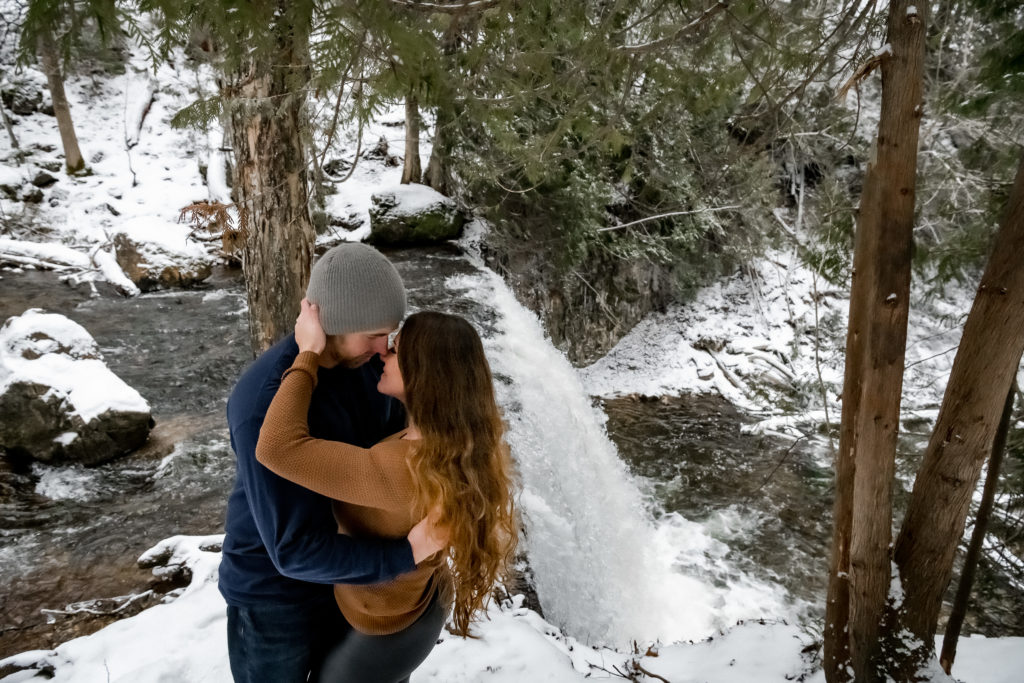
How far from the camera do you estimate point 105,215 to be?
13.5m

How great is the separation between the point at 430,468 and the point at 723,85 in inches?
107

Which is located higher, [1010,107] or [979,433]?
[1010,107]

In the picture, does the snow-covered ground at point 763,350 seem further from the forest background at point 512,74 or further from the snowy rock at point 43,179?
the snowy rock at point 43,179

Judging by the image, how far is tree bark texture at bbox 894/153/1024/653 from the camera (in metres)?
2.19

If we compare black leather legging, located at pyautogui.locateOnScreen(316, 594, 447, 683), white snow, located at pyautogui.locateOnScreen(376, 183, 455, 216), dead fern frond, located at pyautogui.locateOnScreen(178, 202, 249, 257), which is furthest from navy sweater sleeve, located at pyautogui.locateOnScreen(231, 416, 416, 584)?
white snow, located at pyautogui.locateOnScreen(376, 183, 455, 216)

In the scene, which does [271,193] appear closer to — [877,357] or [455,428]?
[455,428]

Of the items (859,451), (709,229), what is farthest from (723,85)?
(709,229)

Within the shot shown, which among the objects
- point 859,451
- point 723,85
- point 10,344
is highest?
point 723,85

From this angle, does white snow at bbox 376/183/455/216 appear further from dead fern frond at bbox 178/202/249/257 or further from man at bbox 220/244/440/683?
man at bbox 220/244/440/683

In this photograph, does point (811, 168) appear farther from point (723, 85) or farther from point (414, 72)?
point (414, 72)

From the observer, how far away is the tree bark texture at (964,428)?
2.19m

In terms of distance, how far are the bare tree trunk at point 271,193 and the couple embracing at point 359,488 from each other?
7.30 ft

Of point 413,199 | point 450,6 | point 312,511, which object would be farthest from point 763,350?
point 312,511

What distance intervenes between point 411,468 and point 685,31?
2.23 m
